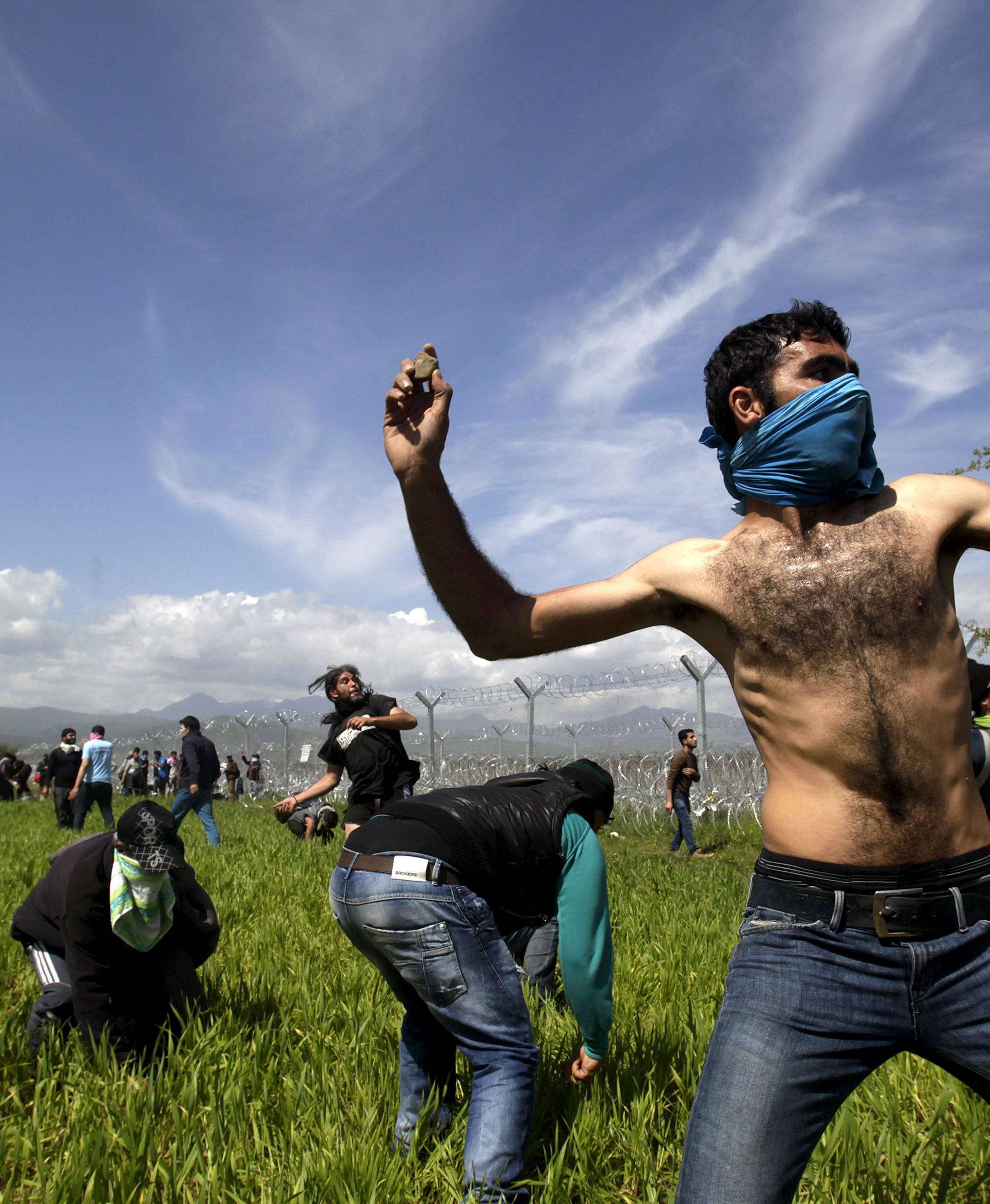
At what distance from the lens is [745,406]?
2051 mm

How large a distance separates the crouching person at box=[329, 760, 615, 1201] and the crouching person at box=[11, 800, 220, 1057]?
4.23ft

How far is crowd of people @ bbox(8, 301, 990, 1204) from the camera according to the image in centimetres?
161

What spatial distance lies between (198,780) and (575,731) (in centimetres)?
726

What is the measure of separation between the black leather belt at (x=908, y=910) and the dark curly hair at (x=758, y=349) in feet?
3.36

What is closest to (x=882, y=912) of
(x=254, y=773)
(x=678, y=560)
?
(x=678, y=560)

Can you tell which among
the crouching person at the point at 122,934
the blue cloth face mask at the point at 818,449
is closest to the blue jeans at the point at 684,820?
the crouching person at the point at 122,934

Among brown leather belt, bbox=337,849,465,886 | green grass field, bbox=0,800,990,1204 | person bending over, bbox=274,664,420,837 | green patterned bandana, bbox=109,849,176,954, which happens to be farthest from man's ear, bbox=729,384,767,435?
person bending over, bbox=274,664,420,837

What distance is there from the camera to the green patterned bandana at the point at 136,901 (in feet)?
11.8

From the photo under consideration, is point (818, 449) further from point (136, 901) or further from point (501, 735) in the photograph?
point (501, 735)

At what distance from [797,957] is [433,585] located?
0.98m

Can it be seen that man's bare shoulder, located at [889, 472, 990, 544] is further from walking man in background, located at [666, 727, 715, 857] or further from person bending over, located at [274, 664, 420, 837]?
walking man in background, located at [666, 727, 715, 857]

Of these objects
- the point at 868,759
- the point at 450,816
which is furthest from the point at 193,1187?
the point at 868,759

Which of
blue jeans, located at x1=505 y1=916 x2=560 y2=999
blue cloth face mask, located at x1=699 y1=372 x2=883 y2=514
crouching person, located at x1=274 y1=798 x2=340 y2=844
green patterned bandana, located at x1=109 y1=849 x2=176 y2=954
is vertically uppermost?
blue cloth face mask, located at x1=699 y1=372 x2=883 y2=514

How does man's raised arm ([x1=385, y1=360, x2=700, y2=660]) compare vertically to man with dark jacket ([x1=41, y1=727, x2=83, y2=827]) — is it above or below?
above
